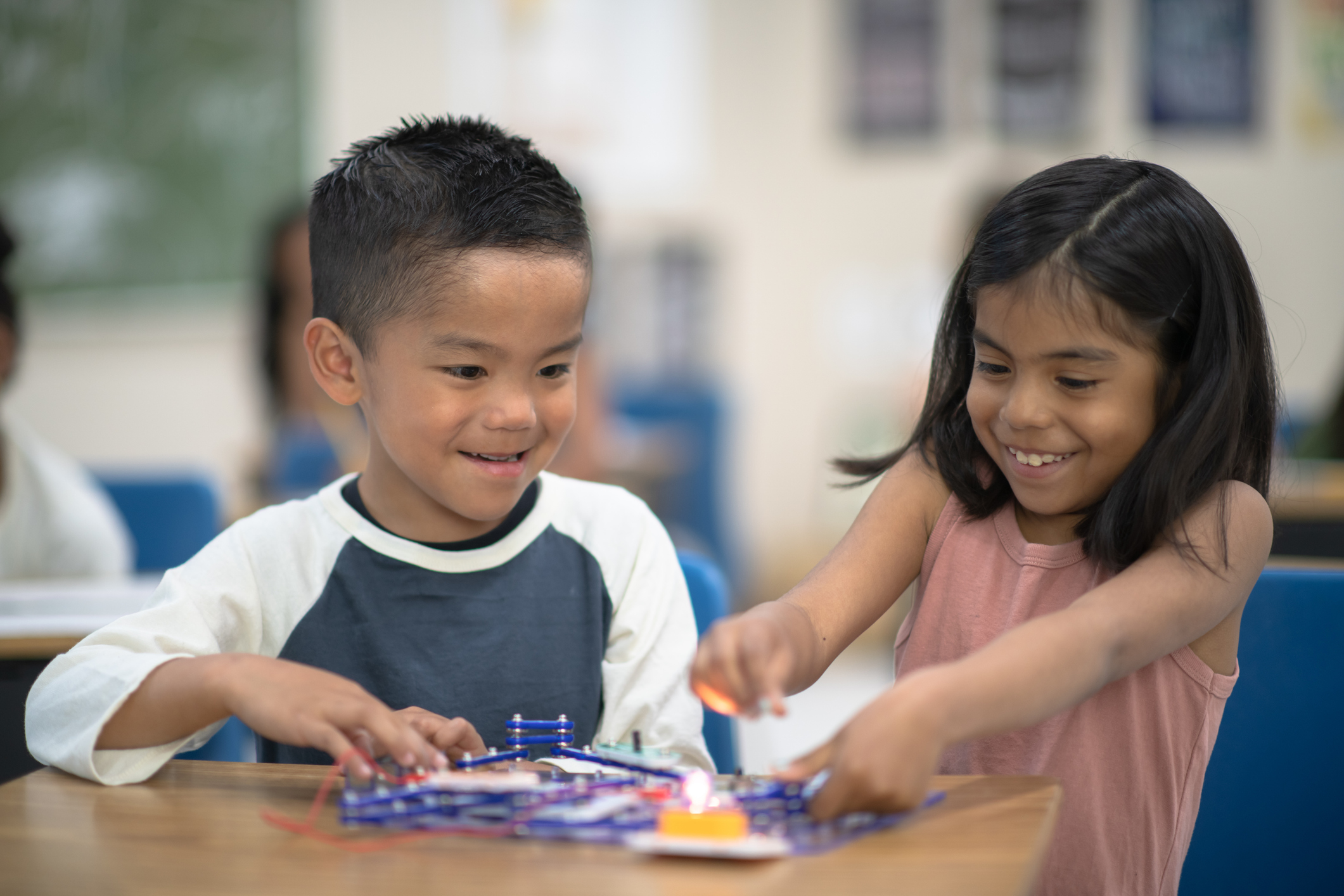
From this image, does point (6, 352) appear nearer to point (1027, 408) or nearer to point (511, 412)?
point (511, 412)

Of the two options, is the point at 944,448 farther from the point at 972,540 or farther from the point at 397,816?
the point at 397,816

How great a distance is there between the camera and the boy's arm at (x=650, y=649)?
118 centimetres

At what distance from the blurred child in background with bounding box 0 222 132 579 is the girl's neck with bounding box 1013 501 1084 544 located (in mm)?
1505

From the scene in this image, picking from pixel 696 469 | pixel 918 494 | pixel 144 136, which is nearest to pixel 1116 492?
pixel 918 494

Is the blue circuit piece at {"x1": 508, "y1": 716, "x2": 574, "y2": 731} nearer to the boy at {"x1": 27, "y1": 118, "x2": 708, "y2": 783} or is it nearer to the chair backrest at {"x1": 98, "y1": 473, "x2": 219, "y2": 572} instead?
the boy at {"x1": 27, "y1": 118, "x2": 708, "y2": 783}

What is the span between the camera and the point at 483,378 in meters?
1.16

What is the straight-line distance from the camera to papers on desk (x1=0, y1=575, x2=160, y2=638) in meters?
1.33

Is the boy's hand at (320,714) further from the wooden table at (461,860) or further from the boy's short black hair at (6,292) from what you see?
the boy's short black hair at (6,292)

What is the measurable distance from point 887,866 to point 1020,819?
0.13 meters

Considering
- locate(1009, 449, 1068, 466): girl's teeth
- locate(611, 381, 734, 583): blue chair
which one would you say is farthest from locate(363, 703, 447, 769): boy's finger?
locate(611, 381, 734, 583): blue chair

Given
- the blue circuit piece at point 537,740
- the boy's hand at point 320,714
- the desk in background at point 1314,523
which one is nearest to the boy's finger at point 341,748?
the boy's hand at point 320,714

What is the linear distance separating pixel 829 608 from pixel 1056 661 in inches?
9.9

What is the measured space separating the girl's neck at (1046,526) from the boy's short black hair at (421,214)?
0.50 m

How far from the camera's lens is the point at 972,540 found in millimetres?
1196
